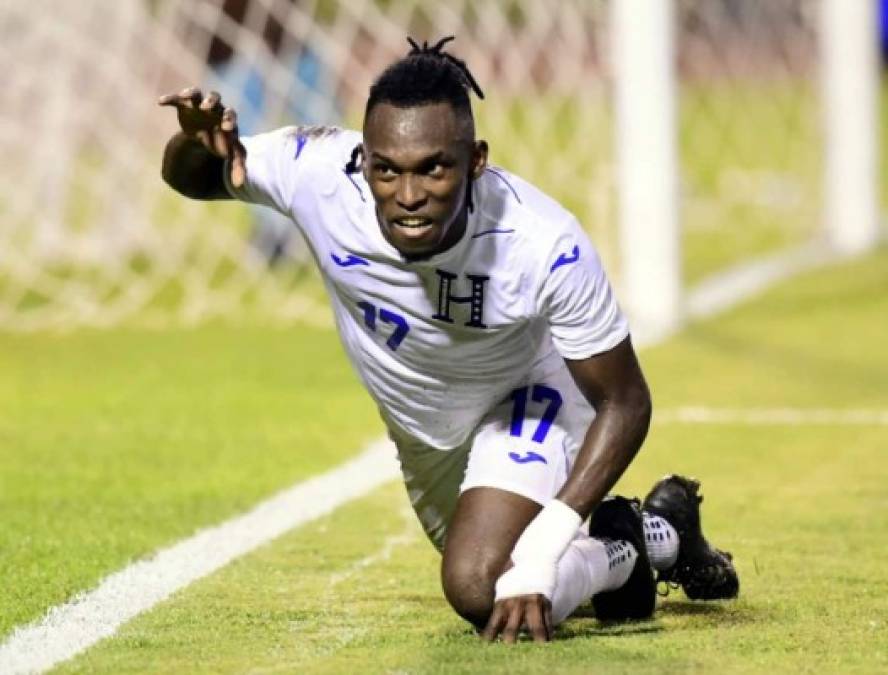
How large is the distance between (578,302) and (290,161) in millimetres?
762

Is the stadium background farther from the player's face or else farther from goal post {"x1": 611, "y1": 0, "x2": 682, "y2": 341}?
the player's face

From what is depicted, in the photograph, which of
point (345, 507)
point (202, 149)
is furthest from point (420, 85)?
point (345, 507)

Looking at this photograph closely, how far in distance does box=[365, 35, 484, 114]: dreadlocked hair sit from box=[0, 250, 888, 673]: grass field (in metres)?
1.03

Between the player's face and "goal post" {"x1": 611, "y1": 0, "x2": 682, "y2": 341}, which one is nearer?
the player's face

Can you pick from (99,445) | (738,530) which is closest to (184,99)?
(738,530)

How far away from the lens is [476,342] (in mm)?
4340

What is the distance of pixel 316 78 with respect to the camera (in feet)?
37.0

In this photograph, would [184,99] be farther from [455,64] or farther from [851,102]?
[851,102]

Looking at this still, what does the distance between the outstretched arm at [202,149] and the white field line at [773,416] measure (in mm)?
3061

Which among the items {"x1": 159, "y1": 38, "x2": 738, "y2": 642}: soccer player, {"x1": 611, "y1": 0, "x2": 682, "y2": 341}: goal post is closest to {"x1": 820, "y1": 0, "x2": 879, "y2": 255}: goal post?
{"x1": 611, "y1": 0, "x2": 682, "y2": 341}: goal post

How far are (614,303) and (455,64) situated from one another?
21.8 inches

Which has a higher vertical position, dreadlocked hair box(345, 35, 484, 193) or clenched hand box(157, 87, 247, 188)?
dreadlocked hair box(345, 35, 484, 193)

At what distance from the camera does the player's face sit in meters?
3.98

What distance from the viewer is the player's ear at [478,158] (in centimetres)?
411
